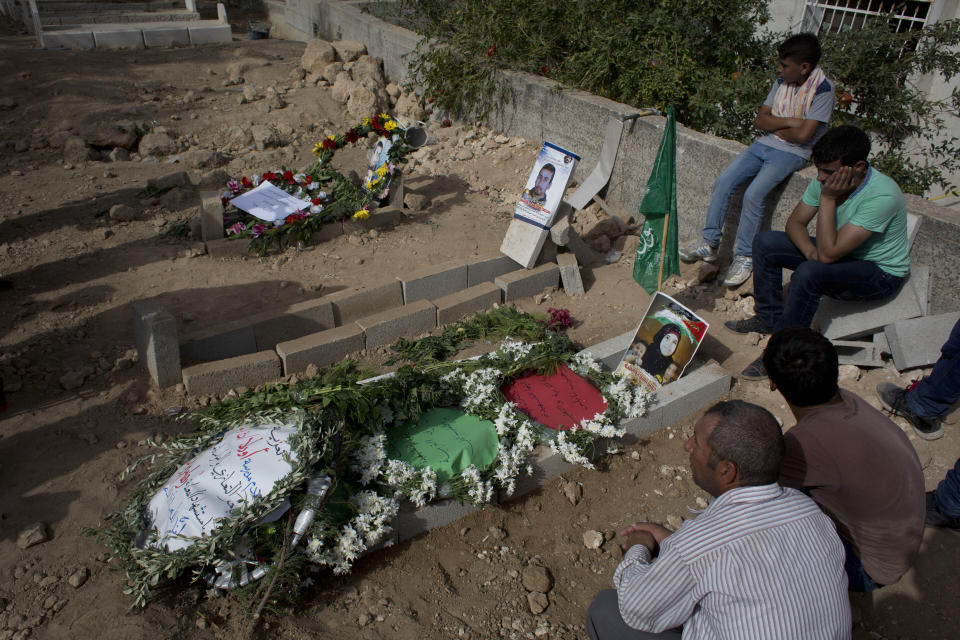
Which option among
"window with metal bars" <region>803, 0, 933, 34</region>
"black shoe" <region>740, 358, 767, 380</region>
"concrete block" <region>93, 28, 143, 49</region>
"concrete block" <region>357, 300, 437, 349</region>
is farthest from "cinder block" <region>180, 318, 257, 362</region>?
"concrete block" <region>93, 28, 143, 49</region>

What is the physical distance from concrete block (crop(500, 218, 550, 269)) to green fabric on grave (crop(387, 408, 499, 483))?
2384 millimetres

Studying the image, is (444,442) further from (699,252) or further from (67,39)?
(67,39)

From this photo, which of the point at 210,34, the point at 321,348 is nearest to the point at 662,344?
the point at 321,348

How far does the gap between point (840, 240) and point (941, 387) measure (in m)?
1.07

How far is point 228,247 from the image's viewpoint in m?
6.67

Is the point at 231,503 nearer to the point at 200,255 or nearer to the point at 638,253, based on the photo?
the point at 638,253

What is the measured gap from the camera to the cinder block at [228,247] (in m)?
6.64

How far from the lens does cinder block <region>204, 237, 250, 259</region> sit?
664cm

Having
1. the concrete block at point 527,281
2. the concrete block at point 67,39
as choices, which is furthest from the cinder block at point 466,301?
the concrete block at point 67,39

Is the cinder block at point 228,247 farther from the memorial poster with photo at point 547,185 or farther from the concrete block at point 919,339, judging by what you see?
the concrete block at point 919,339

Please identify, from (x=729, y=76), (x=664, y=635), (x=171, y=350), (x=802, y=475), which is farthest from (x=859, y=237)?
(x=171, y=350)

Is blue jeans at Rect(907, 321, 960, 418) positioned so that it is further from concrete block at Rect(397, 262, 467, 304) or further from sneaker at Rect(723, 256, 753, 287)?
concrete block at Rect(397, 262, 467, 304)

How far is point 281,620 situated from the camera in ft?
10.3

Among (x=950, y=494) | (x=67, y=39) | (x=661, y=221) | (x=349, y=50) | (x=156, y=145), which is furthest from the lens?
(x=67, y=39)
